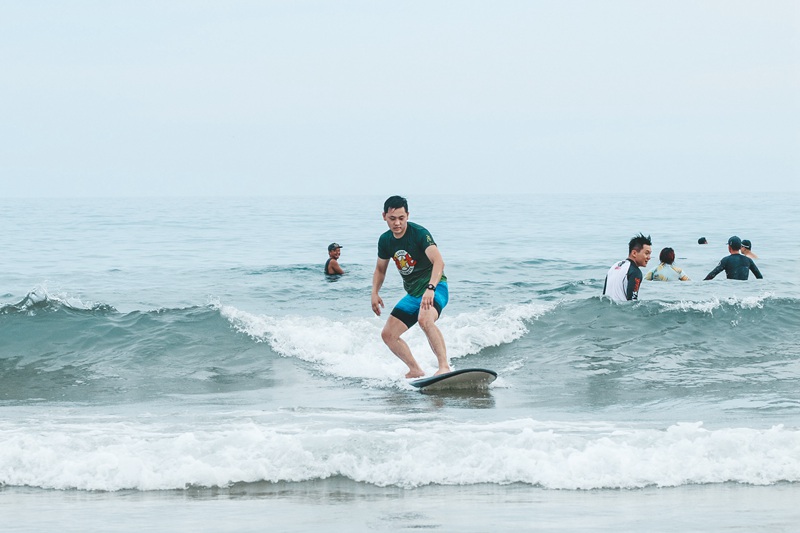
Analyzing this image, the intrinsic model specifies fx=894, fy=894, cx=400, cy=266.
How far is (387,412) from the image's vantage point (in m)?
7.25

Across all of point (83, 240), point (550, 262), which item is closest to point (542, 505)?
point (550, 262)

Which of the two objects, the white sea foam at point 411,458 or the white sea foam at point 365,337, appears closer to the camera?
the white sea foam at point 411,458

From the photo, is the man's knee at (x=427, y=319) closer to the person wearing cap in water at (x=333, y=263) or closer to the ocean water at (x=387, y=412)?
the ocean water at (x=387, y=412)

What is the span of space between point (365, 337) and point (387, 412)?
4307mm

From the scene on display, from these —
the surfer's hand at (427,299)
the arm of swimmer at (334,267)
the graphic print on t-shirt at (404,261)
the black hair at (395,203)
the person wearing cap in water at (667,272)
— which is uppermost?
the black hair at (395,203)

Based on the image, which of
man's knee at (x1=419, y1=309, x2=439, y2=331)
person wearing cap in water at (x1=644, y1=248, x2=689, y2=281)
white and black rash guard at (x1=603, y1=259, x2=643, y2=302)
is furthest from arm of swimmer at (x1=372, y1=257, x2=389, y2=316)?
person wearing cap in water at (x1=644, y1=248, x2=689, y2=281)

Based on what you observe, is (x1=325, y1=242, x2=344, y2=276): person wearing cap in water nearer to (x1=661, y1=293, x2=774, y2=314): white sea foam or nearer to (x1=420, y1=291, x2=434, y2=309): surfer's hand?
(x1=661, y1=293, x2=774, y2=314): white sea foam

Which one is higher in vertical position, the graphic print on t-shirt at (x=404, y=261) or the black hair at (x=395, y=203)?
the black hair at (x=395, y=203)

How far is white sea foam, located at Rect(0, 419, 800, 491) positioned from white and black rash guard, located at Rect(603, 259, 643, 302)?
4669mm

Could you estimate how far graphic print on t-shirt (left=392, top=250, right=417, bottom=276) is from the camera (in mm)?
8250

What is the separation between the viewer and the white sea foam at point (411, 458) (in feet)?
17.6

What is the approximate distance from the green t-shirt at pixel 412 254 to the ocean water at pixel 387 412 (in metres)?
1.04

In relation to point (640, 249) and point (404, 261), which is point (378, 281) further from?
point (640, 249)

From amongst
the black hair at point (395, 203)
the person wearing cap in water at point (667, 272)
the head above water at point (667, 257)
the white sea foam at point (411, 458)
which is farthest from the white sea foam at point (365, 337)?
the head above water at point (667, 257)
